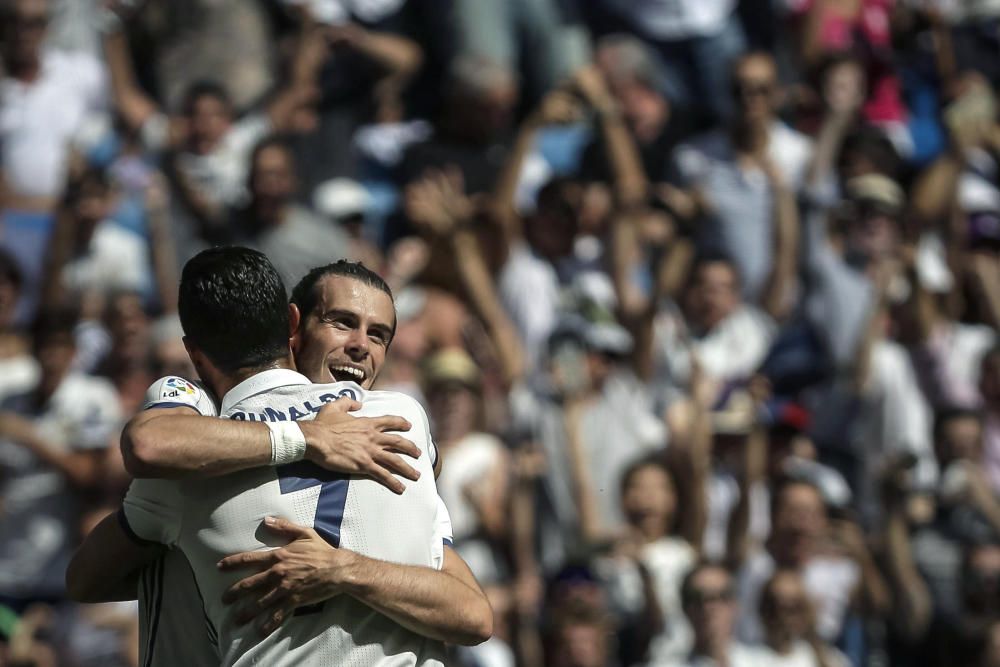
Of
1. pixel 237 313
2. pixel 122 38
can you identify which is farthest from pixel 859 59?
pixel 237 313

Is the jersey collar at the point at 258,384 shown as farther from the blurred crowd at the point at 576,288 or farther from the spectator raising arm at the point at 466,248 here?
the spectator raising arm at the point at 466,248

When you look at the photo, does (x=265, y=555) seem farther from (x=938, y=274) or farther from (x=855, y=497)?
(x=938, y=274)

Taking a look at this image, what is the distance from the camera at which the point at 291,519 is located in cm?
Answer: 339

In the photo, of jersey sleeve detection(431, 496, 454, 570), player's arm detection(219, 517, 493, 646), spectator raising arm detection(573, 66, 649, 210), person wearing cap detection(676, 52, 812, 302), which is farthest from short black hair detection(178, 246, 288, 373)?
person wearing cap detection(676, 52, 812, 302)

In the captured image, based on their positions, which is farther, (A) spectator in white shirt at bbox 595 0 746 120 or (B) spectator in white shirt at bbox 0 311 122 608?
(A) spectator in white shirt at bbox 595 0 746 120

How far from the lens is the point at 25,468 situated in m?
7.36

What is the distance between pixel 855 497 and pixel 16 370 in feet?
13.9

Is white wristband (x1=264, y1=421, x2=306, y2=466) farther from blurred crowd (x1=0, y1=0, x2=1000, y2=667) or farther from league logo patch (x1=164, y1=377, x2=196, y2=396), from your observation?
→ blurred crowd (x1=0, y1=0, x2=1000, y2=667)

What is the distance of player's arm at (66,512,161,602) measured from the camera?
11.7 ft

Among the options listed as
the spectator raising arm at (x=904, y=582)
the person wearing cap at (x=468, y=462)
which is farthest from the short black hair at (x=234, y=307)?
the spectator raising arm at (x=904, y=582)

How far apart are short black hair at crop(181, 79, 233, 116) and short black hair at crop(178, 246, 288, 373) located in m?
5.24

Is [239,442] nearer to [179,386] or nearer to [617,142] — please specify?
[179,386]

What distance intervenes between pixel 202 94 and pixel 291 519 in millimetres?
5547

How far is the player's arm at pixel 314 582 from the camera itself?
3.33 m
